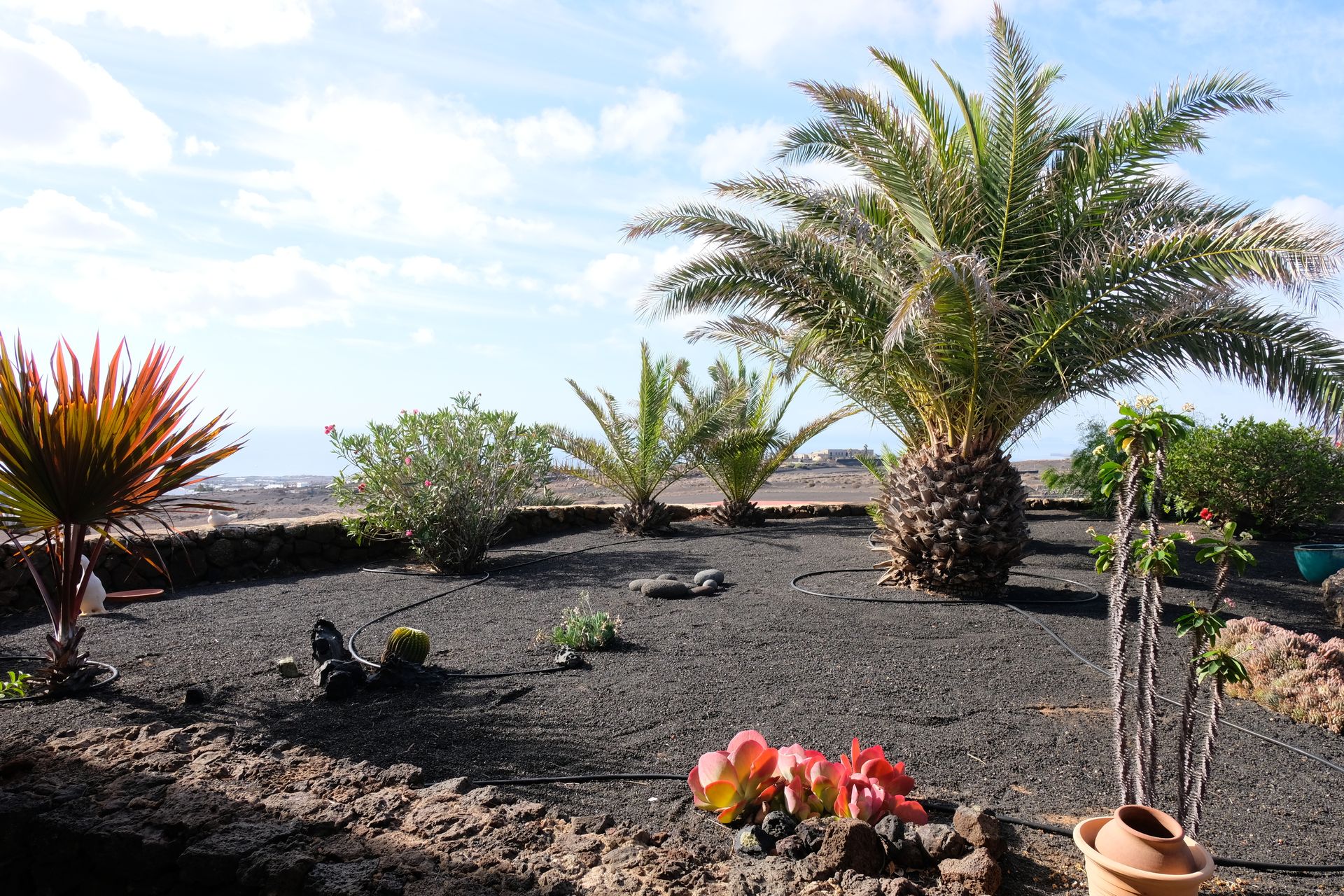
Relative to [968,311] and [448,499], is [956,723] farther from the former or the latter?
[448,499]

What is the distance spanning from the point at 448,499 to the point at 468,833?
20.1 feet

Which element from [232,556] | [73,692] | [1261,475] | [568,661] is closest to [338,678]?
[568,661]

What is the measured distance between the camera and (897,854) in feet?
8.64

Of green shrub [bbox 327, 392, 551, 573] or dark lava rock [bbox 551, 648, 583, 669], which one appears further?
green shrub [bbox 327, 392, 551, 573]

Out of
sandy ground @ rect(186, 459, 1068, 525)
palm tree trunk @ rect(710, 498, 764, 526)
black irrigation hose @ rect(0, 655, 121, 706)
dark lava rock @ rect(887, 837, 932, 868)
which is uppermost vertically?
sandy ground @ rect(186, 459, 1068, 525)

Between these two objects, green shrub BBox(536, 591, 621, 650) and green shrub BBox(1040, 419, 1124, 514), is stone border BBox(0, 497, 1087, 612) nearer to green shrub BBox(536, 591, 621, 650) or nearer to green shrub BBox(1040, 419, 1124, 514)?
green shrub BBox(536, 591, 621, 650)

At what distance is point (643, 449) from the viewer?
1190 cm

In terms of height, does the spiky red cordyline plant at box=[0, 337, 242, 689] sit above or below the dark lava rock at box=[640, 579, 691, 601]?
above

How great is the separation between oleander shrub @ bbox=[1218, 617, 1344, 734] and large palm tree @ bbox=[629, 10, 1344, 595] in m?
2.22

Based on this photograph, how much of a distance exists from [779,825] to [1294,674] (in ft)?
11.8

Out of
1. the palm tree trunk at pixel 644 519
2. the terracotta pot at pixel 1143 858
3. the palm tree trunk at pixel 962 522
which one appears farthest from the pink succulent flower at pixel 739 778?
the palm tree trunk at pixel 644 519

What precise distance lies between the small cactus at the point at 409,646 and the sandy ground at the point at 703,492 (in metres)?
8.96

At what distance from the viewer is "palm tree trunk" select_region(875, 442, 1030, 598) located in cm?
715

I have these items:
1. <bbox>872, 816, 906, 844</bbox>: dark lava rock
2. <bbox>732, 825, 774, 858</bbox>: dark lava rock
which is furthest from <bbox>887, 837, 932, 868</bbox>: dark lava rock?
<bbox>732, 825, 774, 858</bbox>: dark lava rock
